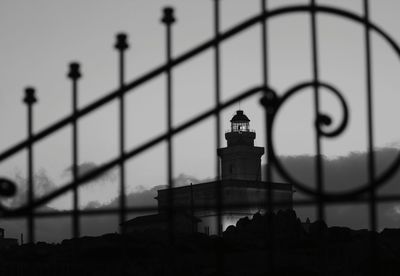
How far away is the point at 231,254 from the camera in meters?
42.8

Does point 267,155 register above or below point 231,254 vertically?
above

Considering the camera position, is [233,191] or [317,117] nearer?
[317,117]

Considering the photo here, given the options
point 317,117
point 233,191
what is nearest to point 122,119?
point 317,117

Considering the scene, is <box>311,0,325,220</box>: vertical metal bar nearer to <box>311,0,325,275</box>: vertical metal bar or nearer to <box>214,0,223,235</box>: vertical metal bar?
<box>311,0,325,275</box>: vertical metal bar

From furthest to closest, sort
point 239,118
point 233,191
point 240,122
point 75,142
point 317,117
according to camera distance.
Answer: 1. point 240,122
2. point 239,118
3. point 233,191
4. point 75,142
5. point 317,117

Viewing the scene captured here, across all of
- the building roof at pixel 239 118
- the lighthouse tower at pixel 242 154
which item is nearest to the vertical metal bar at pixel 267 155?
the building roof at pixel 239 118

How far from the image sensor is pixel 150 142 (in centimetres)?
229

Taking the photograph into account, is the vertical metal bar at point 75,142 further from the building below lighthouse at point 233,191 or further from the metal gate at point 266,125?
the building below lighthouse at point 233,191

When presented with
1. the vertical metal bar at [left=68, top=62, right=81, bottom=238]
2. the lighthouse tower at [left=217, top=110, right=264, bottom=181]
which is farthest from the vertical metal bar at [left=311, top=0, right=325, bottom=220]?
the lighthouse tower at [left=217, top=110, right=264, bottom=181]

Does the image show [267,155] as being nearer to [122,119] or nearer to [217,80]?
[217,80]

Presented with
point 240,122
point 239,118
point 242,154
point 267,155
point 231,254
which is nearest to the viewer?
point 267,155

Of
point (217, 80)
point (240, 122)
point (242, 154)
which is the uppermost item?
point (240, 122)

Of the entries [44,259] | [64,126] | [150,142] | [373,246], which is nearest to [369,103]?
[373,246]

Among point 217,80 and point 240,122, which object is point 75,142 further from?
point 240,122
